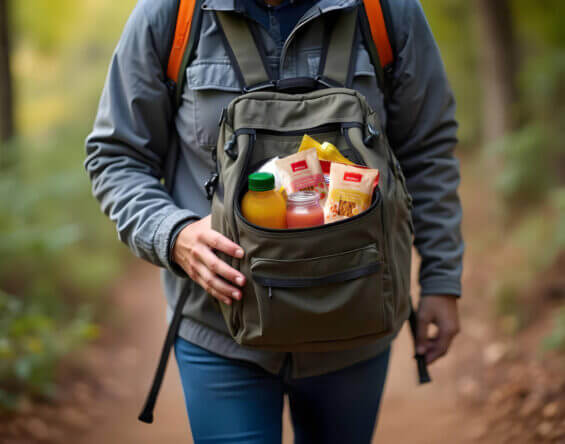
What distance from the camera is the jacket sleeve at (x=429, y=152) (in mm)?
1866

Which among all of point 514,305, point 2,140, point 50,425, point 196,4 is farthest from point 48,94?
point 196,4

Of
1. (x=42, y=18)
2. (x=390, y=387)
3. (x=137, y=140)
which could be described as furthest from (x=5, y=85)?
(x=137, y=140)

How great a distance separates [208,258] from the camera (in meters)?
1.52

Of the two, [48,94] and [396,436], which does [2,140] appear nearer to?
[48,94]

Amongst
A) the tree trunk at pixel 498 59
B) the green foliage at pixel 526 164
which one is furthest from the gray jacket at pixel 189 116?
the tree trunk at pixel 498 59

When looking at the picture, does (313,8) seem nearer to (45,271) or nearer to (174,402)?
(174,402)

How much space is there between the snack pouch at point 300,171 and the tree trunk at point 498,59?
558 cm

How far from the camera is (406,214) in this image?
168 centimetres

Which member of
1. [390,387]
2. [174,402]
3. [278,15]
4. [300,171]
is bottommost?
[390,387]

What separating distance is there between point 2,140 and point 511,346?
17.9 ft

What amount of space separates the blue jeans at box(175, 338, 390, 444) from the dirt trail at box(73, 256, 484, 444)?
7.41ft

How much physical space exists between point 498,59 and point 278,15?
539cm

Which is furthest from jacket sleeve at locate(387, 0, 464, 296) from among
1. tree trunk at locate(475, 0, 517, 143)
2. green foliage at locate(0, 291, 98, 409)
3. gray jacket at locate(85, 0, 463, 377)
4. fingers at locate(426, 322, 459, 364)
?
tree trunk at locate(475, 0, 517, 143)

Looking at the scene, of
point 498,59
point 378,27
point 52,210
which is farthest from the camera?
point 498,59
